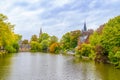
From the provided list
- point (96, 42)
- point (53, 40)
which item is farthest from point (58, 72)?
point (53, 40)

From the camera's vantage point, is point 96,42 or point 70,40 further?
point 70,40

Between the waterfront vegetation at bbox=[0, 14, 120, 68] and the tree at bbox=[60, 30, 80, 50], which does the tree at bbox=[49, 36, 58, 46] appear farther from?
the tree at bbox=[60, 30, 80, 50]

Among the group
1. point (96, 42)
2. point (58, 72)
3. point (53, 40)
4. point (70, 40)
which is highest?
point (53, 40)

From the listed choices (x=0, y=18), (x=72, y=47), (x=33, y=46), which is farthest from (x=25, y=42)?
(x=0, y=18)

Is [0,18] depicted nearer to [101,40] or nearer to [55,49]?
[101,40]

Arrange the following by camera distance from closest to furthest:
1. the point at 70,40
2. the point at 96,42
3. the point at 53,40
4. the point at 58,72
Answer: the point at 58,72, the point at 96,42, the point at 70,40, the point at 53,40

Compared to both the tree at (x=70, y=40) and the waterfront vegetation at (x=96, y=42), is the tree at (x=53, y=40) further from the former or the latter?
the tree at (x=70, y=40)

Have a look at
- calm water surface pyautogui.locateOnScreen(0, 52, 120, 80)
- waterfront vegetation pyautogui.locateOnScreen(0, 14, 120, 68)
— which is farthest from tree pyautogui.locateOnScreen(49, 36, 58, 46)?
calm water surface pyautogui.locateOnScreen(0, 52, 120, 80)

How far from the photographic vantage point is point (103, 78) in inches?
1307

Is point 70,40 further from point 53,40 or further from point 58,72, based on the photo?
point 58,72

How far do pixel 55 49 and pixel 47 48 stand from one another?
22.8 meters

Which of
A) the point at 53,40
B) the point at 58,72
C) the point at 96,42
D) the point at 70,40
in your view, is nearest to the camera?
the point at 58,72

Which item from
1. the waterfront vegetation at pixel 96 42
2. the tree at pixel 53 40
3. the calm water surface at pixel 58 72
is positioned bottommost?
the calm water surface at pixel 58 72

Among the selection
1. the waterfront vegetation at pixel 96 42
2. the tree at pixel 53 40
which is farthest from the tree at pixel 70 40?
the tree at pixel 53 40
